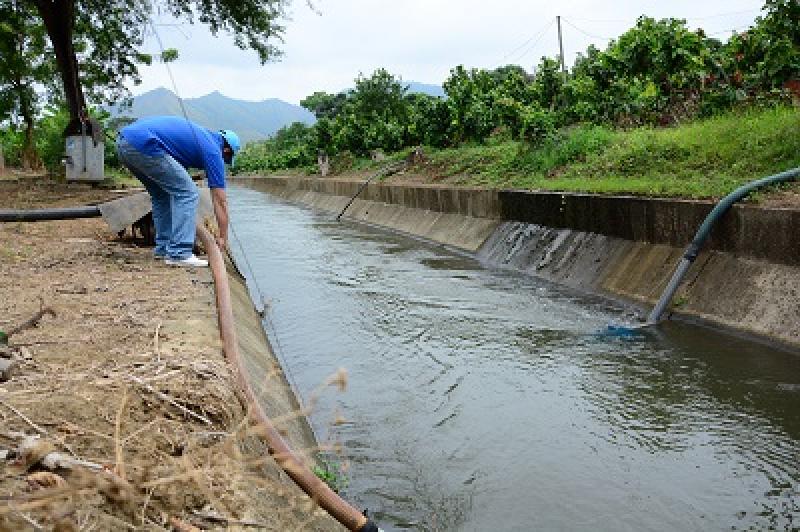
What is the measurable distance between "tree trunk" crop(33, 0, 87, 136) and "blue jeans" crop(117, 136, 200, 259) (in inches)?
426

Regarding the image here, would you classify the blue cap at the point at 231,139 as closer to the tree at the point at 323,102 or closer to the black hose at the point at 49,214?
the black hose at the point at 49,214

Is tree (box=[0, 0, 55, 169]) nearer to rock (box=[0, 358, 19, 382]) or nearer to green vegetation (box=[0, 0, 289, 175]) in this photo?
green vegetation (box=[0, 0, 289, 175])

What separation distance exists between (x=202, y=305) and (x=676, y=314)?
17.1 ft

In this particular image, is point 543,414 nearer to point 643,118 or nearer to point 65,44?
point 643,118

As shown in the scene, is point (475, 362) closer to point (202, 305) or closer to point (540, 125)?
point (202, 305)

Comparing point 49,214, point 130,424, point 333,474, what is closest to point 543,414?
point 333,474

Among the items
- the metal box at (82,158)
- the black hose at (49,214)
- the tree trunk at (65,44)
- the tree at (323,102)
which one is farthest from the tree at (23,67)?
the tree at (323,102)

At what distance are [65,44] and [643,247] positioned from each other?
1408 cm

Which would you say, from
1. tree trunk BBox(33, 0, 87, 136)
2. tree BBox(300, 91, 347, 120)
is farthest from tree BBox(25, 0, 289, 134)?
tree BBox(300, 91, 347, 120)

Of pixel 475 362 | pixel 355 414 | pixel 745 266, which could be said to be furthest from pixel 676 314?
pixel 355 414

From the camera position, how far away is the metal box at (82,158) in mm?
16484

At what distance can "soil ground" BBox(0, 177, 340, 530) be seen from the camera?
6.68 feet

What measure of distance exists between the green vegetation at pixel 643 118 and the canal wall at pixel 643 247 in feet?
1.56

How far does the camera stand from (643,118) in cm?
1529
